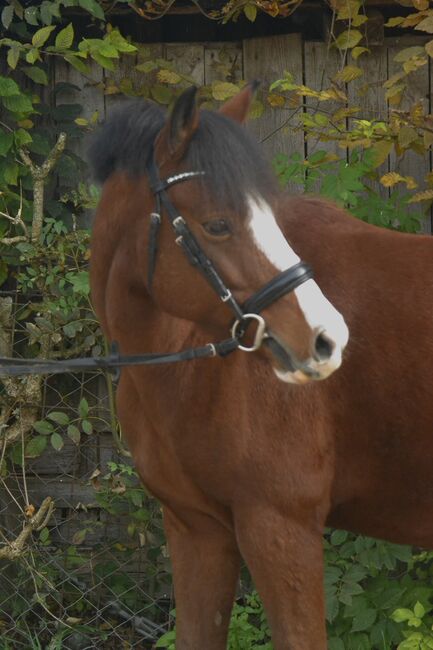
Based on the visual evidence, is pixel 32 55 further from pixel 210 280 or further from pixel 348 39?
pixel 210 280

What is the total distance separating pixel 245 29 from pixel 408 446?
8.87ft

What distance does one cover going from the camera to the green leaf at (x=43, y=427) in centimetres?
464

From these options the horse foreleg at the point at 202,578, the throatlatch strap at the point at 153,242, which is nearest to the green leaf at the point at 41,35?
the throatlatch strap at the point at 153,242

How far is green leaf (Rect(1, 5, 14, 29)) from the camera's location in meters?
4.47

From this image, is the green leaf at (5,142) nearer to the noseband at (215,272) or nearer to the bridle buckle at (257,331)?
the noseband at (215,272)

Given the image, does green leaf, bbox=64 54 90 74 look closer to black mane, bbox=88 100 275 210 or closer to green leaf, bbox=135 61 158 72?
green leaf, bbox=135 61 158 72

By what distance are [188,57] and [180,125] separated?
234cm

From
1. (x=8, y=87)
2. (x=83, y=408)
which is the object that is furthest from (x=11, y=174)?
(x=83, y=408)

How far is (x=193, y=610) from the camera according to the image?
319 cm

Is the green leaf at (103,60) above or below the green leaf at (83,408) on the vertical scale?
above

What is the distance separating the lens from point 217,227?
103 inches

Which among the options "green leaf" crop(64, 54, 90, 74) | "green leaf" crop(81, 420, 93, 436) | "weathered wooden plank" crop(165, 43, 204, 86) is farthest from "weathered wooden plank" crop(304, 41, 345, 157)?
"green leaf" crop(81, 420, 93, 436)

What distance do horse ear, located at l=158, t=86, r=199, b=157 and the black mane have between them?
0.07 feet

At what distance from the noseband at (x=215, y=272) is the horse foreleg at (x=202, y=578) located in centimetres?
75
